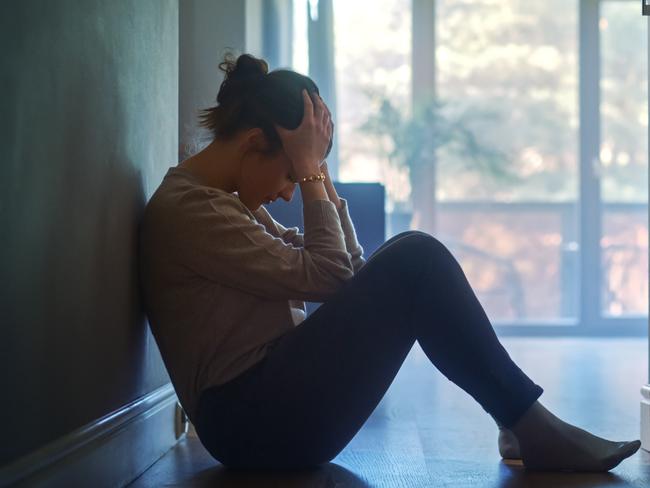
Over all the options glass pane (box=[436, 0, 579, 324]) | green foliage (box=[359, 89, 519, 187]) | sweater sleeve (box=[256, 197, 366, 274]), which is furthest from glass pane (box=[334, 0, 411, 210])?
sweater sleeve (box=[256, 197, 366, 274])

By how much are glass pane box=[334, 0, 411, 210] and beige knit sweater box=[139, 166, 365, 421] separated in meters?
4.06

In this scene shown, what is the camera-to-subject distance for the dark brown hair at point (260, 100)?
5.46 feet

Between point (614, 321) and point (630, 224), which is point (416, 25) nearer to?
point (630, 224)

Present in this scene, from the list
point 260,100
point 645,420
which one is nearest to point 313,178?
point 260,100

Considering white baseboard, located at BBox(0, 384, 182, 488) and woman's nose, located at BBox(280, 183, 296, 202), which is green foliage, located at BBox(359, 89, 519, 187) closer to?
white baseboard, located at BBox(0, 384, 182, 488)

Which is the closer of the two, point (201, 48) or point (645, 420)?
point (645, 420)

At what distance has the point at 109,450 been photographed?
5.01 ft

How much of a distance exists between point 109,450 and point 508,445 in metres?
0.79

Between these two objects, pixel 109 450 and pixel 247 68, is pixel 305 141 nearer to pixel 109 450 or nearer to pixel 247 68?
pixel 247 68

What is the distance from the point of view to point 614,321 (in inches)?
221

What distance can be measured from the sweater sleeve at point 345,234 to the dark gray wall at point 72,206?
0.26 m

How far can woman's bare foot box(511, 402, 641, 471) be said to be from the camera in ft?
5.31

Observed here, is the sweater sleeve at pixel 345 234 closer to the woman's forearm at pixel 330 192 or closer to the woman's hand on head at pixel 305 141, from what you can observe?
the woman's forearm at pixel 330 192

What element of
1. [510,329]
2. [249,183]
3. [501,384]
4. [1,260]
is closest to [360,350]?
[501,384]
